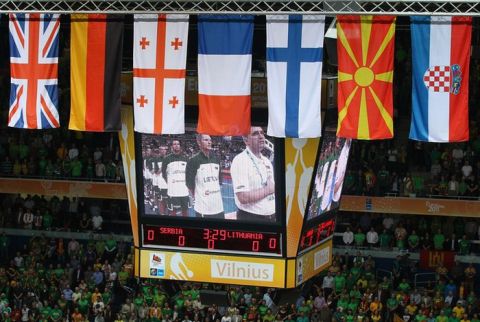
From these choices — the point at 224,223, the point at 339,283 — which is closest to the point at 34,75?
the point at 224,223

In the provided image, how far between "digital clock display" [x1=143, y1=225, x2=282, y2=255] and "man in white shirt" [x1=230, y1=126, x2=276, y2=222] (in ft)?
1.15

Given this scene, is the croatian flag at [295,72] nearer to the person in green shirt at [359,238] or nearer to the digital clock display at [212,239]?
the digital clock display at [212,239]

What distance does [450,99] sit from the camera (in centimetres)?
1694

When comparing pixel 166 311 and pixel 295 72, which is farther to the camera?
pixel 166 311

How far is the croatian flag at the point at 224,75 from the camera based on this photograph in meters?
17.9

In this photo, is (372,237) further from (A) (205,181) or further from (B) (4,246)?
(B) (4,246)

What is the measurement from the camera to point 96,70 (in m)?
18.6

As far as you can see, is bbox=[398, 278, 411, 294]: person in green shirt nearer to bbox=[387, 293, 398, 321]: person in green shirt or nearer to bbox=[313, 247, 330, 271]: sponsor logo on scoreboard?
bbox=[387, 293, 398, 321]: person in green shirt

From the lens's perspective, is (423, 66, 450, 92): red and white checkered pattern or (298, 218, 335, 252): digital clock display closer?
(423, 66, 450, 92): red and white checkered pattern

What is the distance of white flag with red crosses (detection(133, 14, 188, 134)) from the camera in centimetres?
1822

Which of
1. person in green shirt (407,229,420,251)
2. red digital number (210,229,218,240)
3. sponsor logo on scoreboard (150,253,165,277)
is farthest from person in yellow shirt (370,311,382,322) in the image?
sponsor logo on scoreboard (150,253,165,277)

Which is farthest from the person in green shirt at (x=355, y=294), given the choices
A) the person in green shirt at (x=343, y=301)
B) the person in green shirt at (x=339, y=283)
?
the person in green shirt at (x=339, y=283)

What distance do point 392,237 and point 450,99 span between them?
1289cm

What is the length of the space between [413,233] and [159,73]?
42.0 ft
